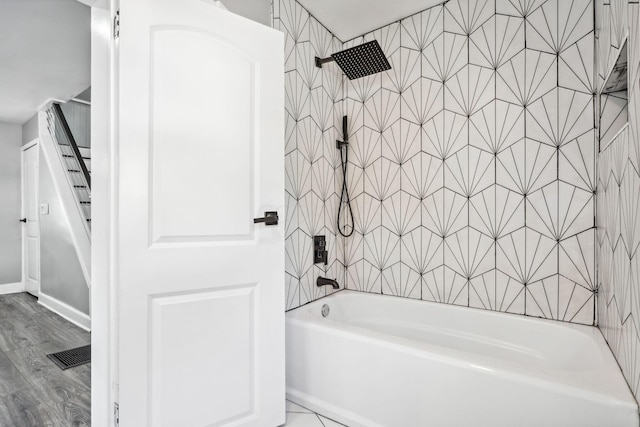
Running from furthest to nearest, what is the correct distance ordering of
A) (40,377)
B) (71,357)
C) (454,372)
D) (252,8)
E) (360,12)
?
(71,357), (360,12), (40,377), (252,8), (454,372)

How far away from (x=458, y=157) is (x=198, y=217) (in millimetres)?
1607

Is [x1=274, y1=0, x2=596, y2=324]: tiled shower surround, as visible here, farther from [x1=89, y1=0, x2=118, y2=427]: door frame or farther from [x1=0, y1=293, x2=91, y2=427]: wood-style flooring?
[x1=0, y1=293, x2=91, y2=427]: wood-style flooring

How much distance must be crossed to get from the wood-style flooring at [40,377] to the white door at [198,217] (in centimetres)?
86

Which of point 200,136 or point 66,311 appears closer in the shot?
point 200,136

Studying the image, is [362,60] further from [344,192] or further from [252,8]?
[344,192]

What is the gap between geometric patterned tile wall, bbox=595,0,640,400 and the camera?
1.00 meters

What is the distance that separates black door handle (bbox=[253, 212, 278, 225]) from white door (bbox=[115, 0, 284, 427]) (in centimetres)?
4

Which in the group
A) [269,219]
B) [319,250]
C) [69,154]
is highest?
[69,154]

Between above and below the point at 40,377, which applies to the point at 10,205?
above

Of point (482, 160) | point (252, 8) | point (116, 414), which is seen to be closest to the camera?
point (116, 414)

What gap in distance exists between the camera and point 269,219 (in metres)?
1.51

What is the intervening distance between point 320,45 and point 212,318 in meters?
1.98

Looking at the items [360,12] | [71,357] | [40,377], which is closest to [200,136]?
[360,12]

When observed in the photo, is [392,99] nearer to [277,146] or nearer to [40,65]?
[277,146]
